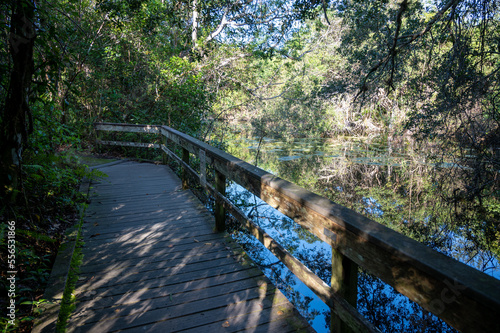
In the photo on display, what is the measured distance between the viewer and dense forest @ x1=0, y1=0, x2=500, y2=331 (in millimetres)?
2898

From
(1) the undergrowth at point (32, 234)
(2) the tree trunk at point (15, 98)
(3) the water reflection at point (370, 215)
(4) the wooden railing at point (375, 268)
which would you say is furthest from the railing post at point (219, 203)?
(2) the tree trunk at point (15, 98)

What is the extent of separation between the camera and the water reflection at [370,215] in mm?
4090

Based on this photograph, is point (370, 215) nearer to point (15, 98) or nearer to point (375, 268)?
point (375, 268)

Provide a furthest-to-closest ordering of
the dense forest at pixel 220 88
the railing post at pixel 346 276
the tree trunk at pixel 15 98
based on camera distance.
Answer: the dense forest at pixel 220 88 → the tree trunk at pixel 15 98 → the railing post at pixel 346 276

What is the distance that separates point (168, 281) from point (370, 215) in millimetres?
6100

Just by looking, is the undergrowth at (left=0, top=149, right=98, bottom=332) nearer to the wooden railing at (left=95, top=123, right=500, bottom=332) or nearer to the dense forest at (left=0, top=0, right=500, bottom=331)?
the dense forest at (left=0, top=0, right=500, bottom=331)

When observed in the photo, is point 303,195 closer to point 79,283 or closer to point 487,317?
point 487,317

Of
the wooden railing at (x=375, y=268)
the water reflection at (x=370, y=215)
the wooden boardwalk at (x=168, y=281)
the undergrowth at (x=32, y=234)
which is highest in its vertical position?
the wooden railing at (x=375, y=268)

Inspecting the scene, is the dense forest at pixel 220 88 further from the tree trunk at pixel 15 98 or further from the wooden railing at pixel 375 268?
the wooden railing at pixel 375 268

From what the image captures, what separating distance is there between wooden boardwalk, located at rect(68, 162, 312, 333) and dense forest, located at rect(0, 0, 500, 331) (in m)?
0.41

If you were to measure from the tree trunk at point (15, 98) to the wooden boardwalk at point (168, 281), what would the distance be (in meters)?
1.01

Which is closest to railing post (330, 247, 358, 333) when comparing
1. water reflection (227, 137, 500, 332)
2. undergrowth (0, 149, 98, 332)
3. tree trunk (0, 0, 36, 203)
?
undergrowth (0, 149, 98, 332)

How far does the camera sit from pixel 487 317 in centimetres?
94

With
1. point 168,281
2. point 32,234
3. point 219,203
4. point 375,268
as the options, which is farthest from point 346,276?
point 32,234
